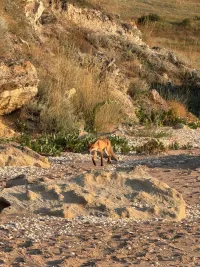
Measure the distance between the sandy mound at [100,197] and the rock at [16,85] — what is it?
5.63 metres

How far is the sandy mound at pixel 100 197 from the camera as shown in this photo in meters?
6.15

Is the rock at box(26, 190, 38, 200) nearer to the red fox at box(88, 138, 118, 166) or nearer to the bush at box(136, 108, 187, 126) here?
the red fox at box(88, 138, 118, 166)

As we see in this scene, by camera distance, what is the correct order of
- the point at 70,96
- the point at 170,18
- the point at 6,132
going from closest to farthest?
the point at 6,132 < the point at 70,96 < the point at 170,18

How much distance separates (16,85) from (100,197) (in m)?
6.44

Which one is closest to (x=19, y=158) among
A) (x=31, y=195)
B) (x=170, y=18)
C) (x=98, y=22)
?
(x=31, y=195)

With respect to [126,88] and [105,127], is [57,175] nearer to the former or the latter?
[105,127]

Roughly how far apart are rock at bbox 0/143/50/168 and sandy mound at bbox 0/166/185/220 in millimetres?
1860

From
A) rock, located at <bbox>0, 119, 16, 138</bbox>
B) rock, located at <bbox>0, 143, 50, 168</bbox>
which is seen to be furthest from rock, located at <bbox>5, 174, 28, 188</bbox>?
rock, located at <bbox>0, 119, 16, 138</bbox>

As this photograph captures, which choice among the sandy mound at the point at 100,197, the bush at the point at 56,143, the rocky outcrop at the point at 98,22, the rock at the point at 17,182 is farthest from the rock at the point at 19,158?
the rocky outcrop at the point at 98,22

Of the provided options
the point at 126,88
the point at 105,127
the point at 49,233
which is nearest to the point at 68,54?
the point at 126,88

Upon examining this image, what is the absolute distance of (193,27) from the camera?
39500mm

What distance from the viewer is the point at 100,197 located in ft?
20.8

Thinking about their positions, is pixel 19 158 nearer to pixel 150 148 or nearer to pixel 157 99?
pixel 150 148

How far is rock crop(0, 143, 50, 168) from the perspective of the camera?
8.70m
